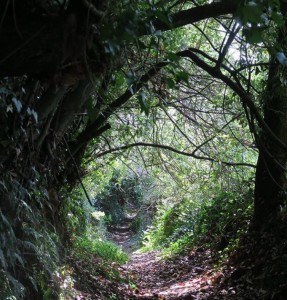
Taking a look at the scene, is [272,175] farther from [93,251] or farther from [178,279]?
[93,251]

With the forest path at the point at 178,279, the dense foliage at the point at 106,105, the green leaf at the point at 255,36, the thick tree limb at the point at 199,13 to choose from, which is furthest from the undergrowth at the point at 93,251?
the green leaf at the point at 255,36

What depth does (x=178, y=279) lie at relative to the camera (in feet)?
26.2

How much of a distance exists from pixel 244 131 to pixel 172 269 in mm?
3145

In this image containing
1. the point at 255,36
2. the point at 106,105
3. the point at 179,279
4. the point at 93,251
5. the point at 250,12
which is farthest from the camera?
the point at 93,251

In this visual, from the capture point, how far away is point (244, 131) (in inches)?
349

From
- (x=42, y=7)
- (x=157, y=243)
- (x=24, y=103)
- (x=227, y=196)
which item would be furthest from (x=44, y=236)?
(x=157, y=243)

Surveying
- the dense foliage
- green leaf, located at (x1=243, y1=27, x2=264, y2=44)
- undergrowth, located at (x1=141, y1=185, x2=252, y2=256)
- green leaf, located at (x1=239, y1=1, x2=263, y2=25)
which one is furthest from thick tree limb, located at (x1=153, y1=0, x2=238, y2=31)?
undergrowth, located at (x1=141, y1=185, x2=252, y2=256)

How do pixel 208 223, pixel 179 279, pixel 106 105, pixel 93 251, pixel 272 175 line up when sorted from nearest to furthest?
pixel 106 105
pixel 272 175
pixel 179 279
pixel 93 251
pixel 208 223

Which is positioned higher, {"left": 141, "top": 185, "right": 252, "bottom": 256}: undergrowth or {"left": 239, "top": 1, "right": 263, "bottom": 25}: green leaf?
{"left": 141, "top": 185, "right": 252, "bottom": 256}: undergrowth

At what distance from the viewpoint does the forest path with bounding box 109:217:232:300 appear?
6.38 metres

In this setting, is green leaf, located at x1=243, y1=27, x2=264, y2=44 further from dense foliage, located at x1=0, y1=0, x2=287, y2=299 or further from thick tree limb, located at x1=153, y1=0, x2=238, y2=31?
thick tree limb, located at x1=153, y1=0, x2=238, y2=31

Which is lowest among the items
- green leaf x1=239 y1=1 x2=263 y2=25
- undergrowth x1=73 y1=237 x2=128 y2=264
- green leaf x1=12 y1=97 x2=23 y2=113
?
green leaf x1=239 y1=1 x2=263 y2=25

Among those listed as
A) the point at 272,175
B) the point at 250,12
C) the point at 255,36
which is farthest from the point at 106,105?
the point at 272,175

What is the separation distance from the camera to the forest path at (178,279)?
6.38 metres
